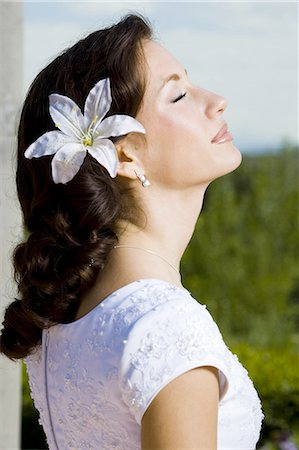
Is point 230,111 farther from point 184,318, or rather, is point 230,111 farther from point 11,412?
point 184,318

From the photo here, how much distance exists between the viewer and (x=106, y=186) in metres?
1.73

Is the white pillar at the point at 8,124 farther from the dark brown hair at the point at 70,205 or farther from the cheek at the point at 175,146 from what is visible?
the cheek at the point at 175,146

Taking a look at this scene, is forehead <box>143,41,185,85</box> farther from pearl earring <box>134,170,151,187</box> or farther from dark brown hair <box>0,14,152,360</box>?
pearl earring <box>134,170,151,187</box>

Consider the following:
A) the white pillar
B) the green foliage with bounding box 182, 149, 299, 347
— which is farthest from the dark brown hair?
the green foliage with bounding box 182, 149, 299, 347

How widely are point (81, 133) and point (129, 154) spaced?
0.34 ft

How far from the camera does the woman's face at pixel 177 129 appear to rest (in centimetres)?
175

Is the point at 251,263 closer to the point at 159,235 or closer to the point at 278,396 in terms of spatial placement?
the point at 278,396

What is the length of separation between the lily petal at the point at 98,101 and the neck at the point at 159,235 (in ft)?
0.60

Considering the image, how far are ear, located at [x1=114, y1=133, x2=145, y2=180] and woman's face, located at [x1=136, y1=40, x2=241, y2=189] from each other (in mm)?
13

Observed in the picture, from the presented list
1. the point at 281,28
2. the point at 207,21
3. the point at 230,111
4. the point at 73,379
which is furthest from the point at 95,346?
the point at 281,28

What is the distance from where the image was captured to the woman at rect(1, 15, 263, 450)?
1.59 meters

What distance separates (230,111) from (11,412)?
7.71 meters

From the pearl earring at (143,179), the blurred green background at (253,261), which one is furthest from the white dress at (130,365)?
the blurred green background at (253,261)

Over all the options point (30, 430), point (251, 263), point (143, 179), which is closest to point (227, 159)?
point (143, 179)
